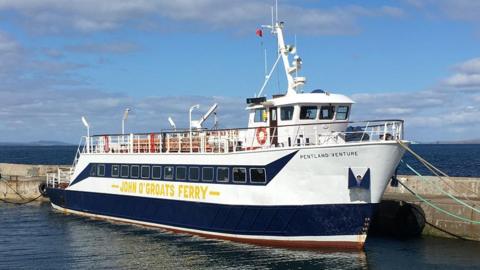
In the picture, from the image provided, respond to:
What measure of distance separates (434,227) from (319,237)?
19.1 ft

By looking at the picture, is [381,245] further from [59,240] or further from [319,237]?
[59,240]

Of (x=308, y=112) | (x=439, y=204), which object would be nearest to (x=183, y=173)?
(x=308, y=112)

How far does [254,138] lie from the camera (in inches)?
888

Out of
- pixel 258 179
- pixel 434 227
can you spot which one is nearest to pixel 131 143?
pixel 258 179

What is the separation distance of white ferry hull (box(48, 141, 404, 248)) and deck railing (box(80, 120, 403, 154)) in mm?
599

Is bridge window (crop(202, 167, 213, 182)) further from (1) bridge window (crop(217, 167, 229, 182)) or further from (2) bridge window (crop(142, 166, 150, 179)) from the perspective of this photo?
(2) bridge window (crop(142, 166, 150, 179))

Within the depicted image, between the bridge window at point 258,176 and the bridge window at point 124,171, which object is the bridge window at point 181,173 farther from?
the bridge window at point 124,171

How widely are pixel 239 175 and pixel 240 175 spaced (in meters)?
0.06

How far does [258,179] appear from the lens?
20.9 meters

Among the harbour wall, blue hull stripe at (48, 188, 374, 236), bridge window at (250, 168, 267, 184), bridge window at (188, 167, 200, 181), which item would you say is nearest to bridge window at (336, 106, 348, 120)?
bridge window at (250, 168, 267, 184)

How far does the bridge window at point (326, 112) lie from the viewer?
2188 centimetres

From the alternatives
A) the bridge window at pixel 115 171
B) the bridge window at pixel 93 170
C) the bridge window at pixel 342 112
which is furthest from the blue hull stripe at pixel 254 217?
the bridge window at pixel 342 112

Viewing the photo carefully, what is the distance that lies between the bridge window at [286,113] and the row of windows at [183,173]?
2.46 meters

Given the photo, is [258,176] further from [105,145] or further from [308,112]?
[105,145]
